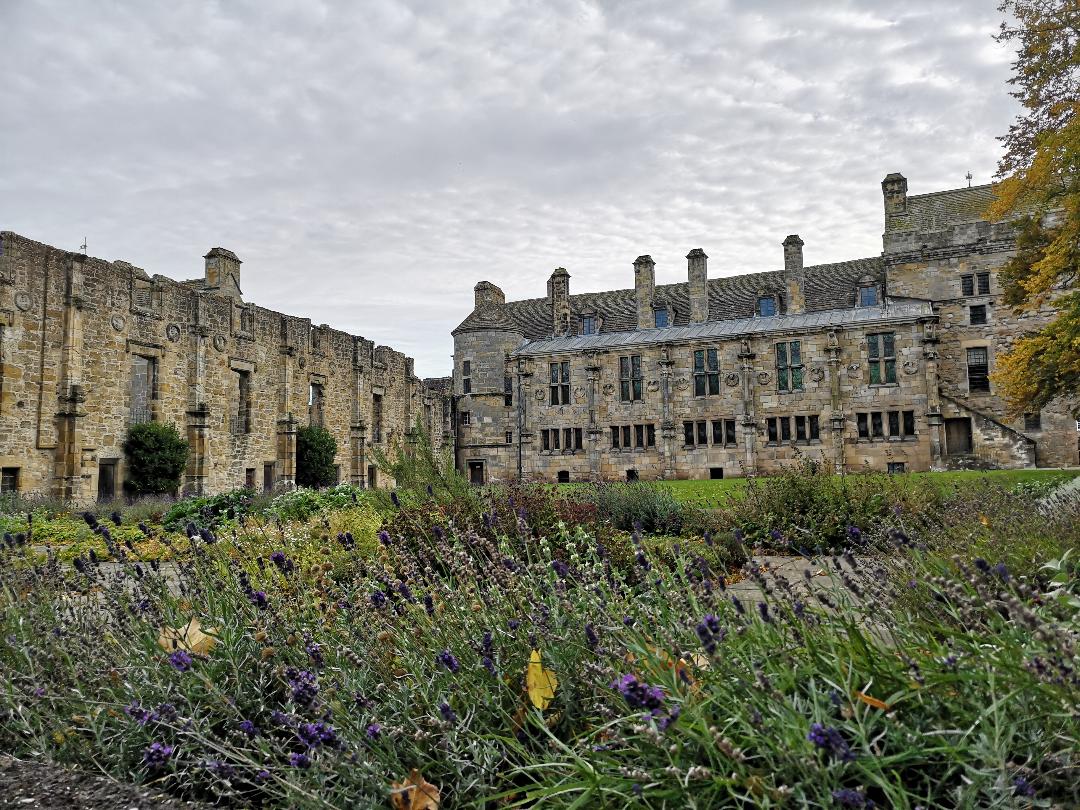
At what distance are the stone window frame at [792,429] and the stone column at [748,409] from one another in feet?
2.20

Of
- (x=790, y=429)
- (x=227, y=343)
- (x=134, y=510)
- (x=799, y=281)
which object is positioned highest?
(x=799, y=281)

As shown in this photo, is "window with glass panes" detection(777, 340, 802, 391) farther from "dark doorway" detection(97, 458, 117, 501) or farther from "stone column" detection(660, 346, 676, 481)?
"dark doorway" detection(97, 458, 117, 501)

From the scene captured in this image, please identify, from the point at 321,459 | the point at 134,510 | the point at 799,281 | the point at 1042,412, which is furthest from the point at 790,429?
the point at 134,510

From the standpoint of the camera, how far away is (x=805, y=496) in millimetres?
10023

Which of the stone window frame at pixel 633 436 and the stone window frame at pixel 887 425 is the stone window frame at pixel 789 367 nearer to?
the stone window frame at pixel 887 425

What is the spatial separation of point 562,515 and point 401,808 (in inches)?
241

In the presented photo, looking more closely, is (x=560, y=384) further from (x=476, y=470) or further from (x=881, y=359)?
(x=881, y=359)

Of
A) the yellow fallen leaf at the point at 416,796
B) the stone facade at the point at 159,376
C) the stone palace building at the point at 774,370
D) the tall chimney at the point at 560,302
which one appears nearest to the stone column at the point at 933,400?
the stone palace building at the point at 774,370

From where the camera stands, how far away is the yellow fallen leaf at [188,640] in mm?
3236

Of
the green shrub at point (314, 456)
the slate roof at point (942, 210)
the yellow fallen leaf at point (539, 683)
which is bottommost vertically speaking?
the yellow fallen leaf at point (539, 683)

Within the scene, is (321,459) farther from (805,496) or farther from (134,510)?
(805,496)

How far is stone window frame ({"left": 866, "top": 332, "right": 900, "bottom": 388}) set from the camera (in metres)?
29.2

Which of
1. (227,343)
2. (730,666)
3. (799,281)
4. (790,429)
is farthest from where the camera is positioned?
(799,281)

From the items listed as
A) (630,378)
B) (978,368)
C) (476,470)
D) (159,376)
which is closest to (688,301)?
(630,378)
